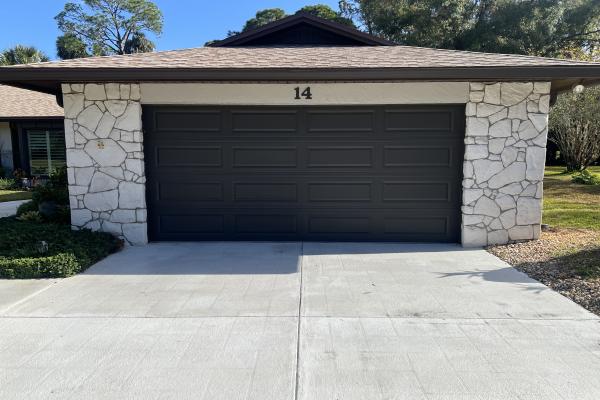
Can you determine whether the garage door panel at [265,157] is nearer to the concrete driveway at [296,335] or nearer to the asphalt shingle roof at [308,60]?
the asphalt shingle roof at [308,60]

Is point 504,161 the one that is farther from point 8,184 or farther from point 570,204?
point 8,184

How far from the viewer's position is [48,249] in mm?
6492

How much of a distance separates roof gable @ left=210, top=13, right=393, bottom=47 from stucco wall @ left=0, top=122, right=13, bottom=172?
11.8 m

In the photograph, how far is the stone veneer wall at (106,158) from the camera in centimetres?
751

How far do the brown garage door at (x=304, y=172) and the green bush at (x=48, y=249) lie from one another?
114cm

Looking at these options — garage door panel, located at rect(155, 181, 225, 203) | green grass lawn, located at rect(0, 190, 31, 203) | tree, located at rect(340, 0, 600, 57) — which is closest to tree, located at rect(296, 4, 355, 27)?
tree, located at rect(340, 0, 600, 57)

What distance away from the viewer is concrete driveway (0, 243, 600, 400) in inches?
127

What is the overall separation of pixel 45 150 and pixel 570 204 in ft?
57.4

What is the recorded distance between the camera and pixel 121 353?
3.73 meters

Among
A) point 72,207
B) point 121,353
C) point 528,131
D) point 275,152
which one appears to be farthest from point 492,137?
point 72,207

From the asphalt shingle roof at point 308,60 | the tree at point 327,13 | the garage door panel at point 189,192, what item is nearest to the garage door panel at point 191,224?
the garage door panel at point 189,192

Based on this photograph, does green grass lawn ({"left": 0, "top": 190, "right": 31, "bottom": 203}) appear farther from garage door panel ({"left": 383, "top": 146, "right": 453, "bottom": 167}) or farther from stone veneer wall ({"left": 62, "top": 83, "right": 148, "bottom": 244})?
garage door panel ({"left": 383, "top": 146, "right": 453, "bottom": 167})

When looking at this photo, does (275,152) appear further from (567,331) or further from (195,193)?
(567,331)

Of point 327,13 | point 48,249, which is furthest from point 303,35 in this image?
point 327,13
